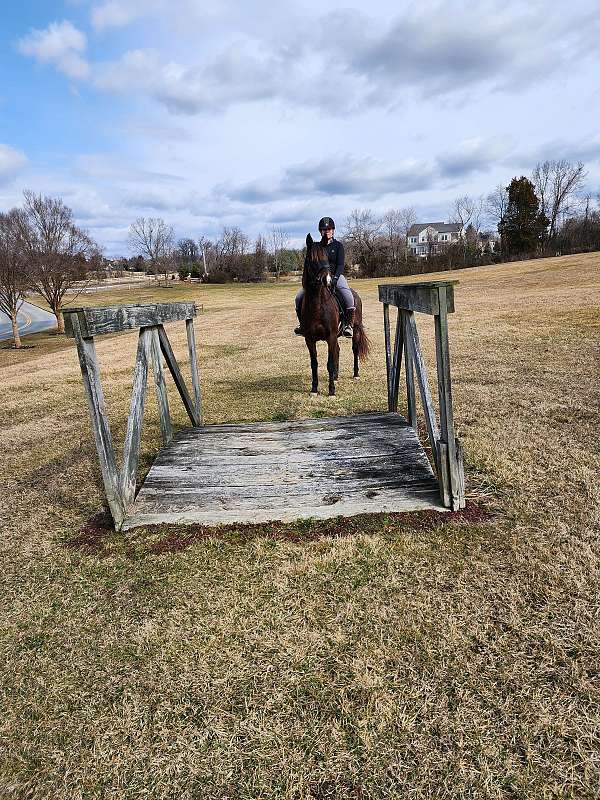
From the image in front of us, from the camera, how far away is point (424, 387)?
4.08m

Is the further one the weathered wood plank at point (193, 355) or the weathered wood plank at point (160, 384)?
the weathered wood plank at point (193, 355)

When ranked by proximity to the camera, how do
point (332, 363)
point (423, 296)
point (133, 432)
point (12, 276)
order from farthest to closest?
point (12, 276) → point (332, 363) → point (133, 432) → point (423, 296)

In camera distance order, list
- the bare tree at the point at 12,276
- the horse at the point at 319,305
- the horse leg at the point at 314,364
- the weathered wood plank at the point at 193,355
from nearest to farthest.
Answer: the weathered wood plank at the point at 193,355 < the horse at the point at 319,305 < the horse leg at the point at 314,364 < the bare tree at the point at 12,276

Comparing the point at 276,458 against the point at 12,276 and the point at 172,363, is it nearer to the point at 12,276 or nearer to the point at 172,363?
the point at 172,363

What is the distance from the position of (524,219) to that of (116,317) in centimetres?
6320

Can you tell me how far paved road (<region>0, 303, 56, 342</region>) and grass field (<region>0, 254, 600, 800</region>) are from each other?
36.3 metres

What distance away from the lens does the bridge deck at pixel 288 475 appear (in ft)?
12.9

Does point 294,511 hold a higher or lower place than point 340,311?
lower

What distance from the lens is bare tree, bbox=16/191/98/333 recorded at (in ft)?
98.5

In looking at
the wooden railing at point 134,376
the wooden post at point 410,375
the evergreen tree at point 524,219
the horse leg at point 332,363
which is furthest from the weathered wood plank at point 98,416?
the evergreen tree at point 524,219

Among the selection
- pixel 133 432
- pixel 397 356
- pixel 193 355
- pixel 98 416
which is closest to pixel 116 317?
pixel 98 416

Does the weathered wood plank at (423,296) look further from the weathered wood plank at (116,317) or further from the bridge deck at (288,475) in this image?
the weathered wood plank at (116,317)

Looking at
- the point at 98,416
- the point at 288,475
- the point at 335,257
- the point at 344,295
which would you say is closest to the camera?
the point at 98,416

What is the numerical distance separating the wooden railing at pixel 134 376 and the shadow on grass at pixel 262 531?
248 millimetres
